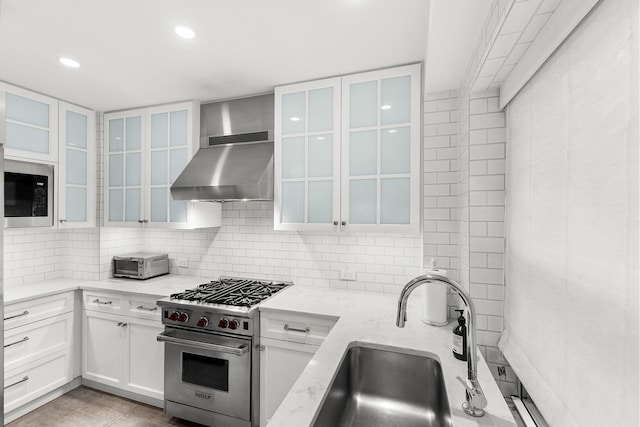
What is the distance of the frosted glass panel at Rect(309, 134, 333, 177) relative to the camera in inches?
88.7

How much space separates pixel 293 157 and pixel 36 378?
2.74 metres

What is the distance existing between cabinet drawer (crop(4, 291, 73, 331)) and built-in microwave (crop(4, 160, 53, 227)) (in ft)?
2.04

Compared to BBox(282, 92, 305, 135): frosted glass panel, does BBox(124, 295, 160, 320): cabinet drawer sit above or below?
below

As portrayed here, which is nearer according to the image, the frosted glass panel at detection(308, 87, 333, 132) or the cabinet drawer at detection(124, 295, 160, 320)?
the frosted glass panel at detection(308, 87, 333, 132)

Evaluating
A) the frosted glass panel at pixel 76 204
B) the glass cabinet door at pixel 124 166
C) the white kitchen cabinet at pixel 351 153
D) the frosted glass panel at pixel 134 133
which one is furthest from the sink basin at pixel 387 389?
the frosted glass panel at pixel 76 204

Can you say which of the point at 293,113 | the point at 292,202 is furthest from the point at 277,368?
the point at 293,113

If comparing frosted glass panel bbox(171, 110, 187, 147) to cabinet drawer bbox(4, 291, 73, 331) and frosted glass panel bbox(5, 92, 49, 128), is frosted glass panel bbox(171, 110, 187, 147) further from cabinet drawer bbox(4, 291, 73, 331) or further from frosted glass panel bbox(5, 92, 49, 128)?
cabinet drawer bbox(4, 291, 73, 331)

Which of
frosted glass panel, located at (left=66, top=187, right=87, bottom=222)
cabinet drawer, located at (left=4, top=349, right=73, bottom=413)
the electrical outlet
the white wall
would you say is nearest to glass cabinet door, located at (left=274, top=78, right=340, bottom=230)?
the electrical outlet

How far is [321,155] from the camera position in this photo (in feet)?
7.47

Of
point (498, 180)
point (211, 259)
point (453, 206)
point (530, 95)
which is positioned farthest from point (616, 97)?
point (211, 259)

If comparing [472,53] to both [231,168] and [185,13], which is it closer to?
[185,13]

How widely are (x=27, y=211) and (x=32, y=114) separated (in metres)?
0.80

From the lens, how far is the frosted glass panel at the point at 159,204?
2.77 meters

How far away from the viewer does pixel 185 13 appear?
1515 millimetres
